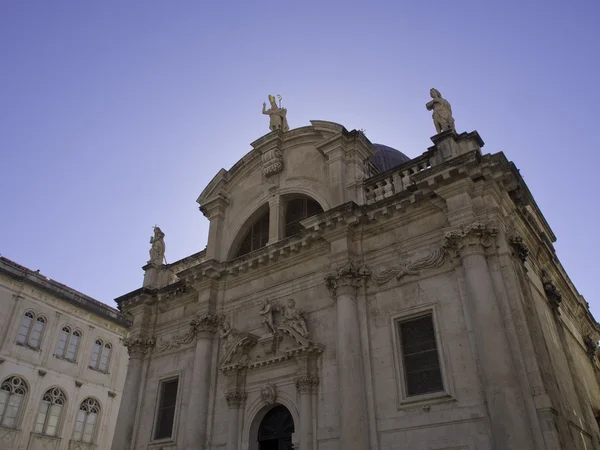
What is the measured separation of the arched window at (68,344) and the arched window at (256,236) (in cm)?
1643

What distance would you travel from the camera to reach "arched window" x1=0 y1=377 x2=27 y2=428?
24.5 metres

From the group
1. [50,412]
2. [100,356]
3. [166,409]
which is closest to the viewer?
[166,409]

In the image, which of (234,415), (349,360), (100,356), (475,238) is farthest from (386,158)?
(100,356)

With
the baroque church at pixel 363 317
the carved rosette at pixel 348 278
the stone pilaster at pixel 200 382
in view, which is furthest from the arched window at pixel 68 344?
the carved rosette at pixel 348 278

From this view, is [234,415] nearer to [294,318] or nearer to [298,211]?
[294,318]

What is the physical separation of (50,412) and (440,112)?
2533cm

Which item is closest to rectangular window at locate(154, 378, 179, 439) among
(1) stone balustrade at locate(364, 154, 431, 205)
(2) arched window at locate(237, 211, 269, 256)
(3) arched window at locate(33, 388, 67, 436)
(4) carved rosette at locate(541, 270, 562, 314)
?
(2) arched window at locate(237, 211, 269, 256)

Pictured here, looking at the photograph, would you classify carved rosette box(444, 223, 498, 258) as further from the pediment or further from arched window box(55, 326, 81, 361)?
arched window box(55, 326, 81, 361)

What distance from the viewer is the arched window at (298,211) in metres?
16.4

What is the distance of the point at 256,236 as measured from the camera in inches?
699

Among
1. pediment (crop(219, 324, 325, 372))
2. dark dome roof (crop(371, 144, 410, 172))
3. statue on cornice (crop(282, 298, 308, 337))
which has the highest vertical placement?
dark dome roof (crop(371, 144, 410, 172))

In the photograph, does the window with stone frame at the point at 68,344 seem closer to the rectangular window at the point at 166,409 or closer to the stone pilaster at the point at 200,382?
the rectangular window at the point at 166,409

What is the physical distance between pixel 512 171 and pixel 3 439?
2564cm

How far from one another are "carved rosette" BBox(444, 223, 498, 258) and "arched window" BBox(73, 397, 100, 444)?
25.3 meters
